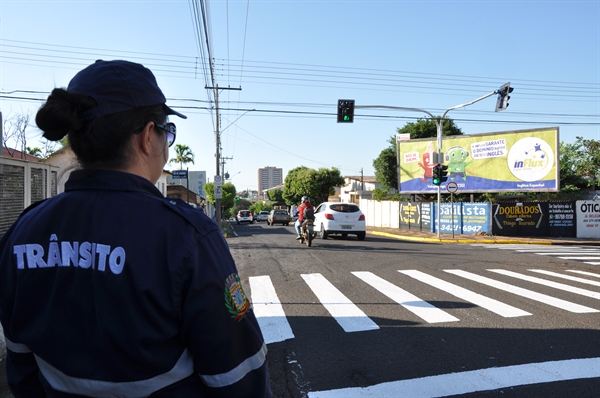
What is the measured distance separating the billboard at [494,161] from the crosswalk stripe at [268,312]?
21.7 metres

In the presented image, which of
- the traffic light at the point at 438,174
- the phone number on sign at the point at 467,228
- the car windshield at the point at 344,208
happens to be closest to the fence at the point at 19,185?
the car windshield at the point at 344,208

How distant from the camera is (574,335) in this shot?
5.18 m

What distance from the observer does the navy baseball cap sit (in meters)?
1.35

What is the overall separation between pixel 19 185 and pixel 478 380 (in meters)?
7.93

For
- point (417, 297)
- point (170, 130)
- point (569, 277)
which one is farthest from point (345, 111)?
point (170, 130)

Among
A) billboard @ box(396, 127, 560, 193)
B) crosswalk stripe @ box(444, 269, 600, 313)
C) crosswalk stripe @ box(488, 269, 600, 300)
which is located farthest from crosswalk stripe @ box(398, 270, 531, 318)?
billboard @ box(396, 127, 560, 193)

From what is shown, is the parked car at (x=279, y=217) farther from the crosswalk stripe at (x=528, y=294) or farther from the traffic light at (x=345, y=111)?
the crosswalk stripe at (x=528, y=294)

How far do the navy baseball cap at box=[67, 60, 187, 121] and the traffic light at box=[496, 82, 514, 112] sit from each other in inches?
739

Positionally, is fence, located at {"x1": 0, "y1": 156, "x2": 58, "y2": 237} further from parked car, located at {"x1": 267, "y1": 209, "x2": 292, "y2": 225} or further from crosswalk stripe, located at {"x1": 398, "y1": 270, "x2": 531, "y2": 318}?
parked car, located at {"x1": 267, "y1": 209, "x2": 292, "y2": 225}

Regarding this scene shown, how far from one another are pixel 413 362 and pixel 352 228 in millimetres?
14229

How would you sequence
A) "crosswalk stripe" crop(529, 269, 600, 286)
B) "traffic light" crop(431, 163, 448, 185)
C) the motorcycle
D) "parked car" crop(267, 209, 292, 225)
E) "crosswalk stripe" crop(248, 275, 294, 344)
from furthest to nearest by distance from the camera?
"parked car" crop(267, 209, 292, 225) < "traffic light" crop(431, 163, 448, 185) < the motorcycle < "crosswalk stripe" crop(529, 269, 600, 286) < "crosswalk stripe" crop(248, 275, 294, 344)

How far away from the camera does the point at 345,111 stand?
20.7m

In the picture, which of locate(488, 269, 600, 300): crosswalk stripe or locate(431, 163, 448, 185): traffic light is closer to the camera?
locate(488, 269, 600, 300): crosswalk stripe

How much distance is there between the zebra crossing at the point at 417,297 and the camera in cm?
584
